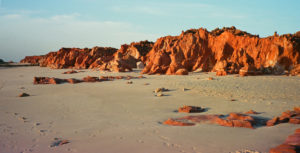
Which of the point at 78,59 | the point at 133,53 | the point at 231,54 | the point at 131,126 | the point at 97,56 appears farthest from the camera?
the point at 97,56

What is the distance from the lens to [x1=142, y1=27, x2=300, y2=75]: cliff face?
18906 mm

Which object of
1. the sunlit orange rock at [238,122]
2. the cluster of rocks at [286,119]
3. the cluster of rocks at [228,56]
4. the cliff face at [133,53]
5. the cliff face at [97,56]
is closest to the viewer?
the sunlit orange rock at [238,122]

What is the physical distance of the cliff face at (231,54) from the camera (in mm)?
18906

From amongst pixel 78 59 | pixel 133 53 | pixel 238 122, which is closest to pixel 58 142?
pixel 238 122

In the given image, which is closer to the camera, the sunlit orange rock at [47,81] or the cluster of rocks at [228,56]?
the sunlit orange rock at [47,81]

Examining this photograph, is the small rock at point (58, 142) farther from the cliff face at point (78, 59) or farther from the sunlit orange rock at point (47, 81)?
the cliff face at point (78, 59)

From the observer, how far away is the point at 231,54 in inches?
908

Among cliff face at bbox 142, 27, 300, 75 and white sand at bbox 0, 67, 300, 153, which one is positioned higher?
cliff face at bbox 142, 27, 300, 75

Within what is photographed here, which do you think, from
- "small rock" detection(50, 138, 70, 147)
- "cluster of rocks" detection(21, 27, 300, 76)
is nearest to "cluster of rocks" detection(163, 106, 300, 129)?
"small rock" detection(50, 138, 70, 147)

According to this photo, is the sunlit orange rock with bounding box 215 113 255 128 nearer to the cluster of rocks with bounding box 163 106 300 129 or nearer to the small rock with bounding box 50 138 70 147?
the cluster of rocks with bounding box 163 106 300 129

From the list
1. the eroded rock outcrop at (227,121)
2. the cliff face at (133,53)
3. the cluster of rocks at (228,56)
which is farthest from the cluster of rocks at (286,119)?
the cliff face at (133,53)

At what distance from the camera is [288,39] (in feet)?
63.4

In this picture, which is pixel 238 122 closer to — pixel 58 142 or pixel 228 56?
pixel 58 142

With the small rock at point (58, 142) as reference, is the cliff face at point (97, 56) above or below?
above
